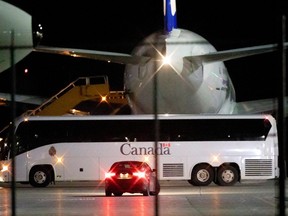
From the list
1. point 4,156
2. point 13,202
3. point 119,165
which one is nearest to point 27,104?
point 4,156

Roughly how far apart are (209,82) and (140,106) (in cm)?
290

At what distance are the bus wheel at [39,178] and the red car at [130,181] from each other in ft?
20.5

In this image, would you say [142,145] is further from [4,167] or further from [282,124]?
[282,124]

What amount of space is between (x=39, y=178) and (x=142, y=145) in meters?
4.21

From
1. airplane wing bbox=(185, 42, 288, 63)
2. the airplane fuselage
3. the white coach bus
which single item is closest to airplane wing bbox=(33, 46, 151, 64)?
the airplane fuselage

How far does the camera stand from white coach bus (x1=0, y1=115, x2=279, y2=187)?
2916cm

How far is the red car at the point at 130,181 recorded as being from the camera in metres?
23.2

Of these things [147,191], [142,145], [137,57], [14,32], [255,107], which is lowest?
[147,191]

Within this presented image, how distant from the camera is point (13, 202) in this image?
10352mm

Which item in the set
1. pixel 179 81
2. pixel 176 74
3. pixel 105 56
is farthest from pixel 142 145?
pixel 105 56

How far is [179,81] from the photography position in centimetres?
2758

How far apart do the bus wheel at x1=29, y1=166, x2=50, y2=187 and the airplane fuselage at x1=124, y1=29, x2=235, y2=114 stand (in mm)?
4469

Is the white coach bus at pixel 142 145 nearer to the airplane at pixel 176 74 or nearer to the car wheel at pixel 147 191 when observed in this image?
the airplane at pixel 176 74

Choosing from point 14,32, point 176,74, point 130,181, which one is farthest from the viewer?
point 176,74
